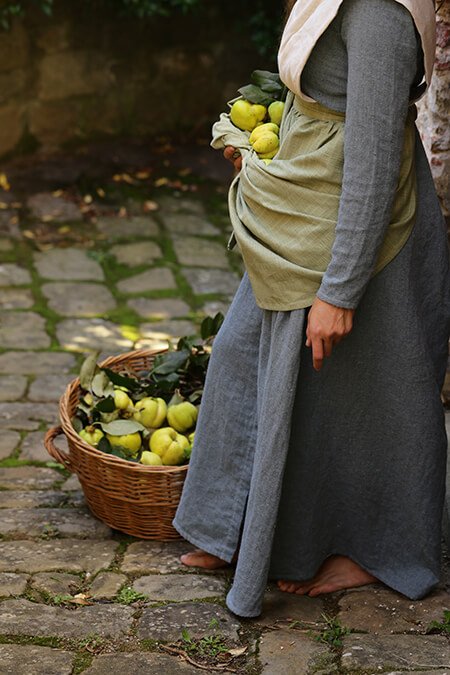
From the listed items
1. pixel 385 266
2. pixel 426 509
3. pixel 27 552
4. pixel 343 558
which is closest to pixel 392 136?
pixel 385 266

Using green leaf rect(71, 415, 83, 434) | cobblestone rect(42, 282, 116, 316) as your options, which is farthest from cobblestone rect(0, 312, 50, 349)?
green leaf rect(71, 415, 83, 434)

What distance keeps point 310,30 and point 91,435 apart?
1550mm

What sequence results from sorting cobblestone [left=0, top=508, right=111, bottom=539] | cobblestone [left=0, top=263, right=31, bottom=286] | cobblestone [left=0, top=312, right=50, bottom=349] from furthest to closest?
1. cobblestone [left=0, top=263, right=31, bottom=286]
2. cobblestone [left=0, top=312, right=50, bottom=349]
3. cobblestone [left=0, top=508, right=111, bottom=539]

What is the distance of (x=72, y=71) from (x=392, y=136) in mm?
5183

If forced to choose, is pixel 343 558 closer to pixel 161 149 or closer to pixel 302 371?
pixel 302 371

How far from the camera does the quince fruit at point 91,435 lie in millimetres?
3457

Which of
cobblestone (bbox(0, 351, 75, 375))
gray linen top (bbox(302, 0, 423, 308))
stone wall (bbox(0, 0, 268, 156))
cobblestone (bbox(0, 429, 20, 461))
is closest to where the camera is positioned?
gray linen top (bbox(302, 0, 423, 308))

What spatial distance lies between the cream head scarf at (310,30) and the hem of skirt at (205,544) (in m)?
1.34

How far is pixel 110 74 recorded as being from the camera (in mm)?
7492

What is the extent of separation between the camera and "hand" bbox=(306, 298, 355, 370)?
2664 millimetres

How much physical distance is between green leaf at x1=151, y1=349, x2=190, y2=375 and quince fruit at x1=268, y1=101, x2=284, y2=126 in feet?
3.41

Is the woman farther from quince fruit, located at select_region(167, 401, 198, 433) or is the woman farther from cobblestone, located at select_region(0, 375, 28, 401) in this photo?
cobblestone, located at select_region(0, 375, 28, 401)

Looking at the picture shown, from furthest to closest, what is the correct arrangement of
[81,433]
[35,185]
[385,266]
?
[35,185] < [81,433] < [385,266]

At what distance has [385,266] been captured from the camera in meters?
2.76
